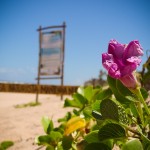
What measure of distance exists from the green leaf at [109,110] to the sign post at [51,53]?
620 cm

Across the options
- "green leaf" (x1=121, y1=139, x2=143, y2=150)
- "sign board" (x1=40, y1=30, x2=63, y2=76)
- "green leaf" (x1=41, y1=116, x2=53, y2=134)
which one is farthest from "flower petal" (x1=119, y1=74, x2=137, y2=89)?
"sign board" (x1=40, y1=30, x2=63, y2=76)

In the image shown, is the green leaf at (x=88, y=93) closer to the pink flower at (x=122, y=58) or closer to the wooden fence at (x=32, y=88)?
the pink flower at (x=122, y=58)

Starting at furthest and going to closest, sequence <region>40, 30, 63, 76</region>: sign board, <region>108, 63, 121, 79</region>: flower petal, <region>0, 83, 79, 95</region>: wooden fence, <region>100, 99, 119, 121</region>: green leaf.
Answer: <region>40, 30, 63, 76</region>: sign board
<region>0, 83, 79, 95</region>: wooden fence
<region>100, 99, 119, 121</region>: green leaf
<region>108, 63, 121, 79</region>: flower petal

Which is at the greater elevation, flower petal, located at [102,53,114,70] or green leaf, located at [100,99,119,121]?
flower petal, located at [102,53,114,70]

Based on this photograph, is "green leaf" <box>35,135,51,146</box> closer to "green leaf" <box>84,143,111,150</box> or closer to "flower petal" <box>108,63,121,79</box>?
"green leaf" <box>84,143,111,150</box>

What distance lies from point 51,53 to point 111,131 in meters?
6.73

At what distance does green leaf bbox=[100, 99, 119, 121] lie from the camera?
588mm

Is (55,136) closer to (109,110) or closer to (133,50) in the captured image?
(109,110)

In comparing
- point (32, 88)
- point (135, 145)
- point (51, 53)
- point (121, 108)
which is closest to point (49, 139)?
point (121, 108)

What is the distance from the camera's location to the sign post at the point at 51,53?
6984 millimetres

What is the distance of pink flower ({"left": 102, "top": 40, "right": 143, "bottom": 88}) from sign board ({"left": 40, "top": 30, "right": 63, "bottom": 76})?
21.0ft

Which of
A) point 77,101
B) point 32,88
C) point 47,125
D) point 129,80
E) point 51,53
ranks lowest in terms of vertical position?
point 32,88

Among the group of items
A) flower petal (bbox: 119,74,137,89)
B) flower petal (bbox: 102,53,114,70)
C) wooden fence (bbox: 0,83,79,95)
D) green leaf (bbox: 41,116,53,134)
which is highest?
flower petal (bbox: 102,53,114,70)

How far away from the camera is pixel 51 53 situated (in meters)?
7.21
